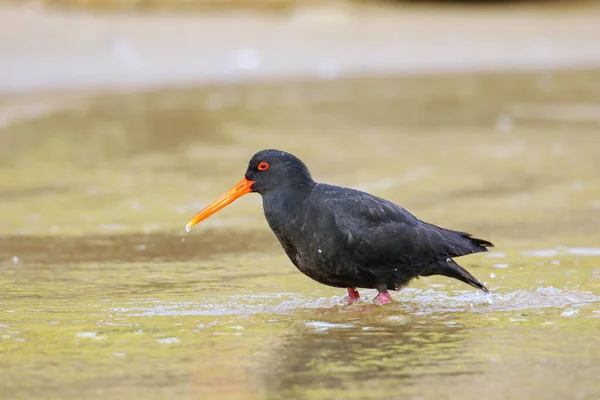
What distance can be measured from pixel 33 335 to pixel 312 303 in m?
1.62

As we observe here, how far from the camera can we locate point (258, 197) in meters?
9.73

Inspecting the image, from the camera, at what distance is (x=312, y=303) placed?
6.28 meters

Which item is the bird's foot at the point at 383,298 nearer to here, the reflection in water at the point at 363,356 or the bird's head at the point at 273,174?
the reflection in water at the point at 363,356

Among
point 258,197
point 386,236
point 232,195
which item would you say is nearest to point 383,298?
point 386,236

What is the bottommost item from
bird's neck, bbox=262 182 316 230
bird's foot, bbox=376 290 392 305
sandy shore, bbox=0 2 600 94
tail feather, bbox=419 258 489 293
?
bird's foot, bbox=376 290 392 305

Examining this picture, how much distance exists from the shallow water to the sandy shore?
181 centimetres

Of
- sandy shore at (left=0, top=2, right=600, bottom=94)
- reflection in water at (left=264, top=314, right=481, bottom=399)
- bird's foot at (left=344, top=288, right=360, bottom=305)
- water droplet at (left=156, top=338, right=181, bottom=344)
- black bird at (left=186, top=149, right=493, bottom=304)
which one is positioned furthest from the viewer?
sandy shore at (left=0, top=2, right=600, bottom=94)

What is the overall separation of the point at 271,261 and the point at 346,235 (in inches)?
61.0

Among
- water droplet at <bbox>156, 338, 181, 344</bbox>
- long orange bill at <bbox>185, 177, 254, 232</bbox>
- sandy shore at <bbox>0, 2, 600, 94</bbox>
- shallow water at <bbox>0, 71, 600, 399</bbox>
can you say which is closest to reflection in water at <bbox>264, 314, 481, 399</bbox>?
shallow water at <bbox>0, 71, 600, 399</bbox>

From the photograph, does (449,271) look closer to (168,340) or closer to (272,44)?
(168,340)

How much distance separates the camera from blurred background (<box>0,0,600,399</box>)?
16.3 feet

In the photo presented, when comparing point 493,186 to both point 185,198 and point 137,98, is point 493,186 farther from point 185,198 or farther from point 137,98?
point 137,98

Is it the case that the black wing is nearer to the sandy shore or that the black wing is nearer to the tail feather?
the tail feather

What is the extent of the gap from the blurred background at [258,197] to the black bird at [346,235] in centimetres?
20
